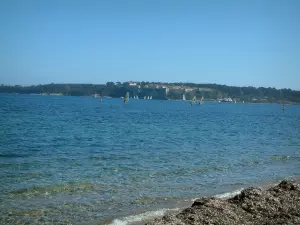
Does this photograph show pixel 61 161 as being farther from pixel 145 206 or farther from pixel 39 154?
pixel 145 206

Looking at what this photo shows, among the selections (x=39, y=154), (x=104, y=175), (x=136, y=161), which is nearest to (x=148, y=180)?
(x=104, y=175)

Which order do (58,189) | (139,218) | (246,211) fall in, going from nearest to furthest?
(246,211)
(139,218)
(58,189)

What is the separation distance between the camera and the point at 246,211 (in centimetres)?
1241

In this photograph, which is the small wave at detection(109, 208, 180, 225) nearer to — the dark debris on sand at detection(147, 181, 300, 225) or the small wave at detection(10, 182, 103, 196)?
the dark debris on sand at detection(147, 181, 300, 225)

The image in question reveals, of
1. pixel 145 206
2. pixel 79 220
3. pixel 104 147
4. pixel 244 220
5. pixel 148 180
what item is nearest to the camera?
pixel 244 220

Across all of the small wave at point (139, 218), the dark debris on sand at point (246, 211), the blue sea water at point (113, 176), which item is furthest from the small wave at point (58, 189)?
the dark debris on sand at point (246, 211)

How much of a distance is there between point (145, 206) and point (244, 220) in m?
4.41

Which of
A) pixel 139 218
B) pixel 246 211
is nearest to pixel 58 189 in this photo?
pixel 139 218

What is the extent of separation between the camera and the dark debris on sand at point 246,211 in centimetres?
1123

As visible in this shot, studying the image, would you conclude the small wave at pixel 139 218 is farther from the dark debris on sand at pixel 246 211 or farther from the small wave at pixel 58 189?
the small wave at pixel 58 189

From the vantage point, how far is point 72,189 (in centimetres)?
1634

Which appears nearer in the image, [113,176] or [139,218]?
[139,218]

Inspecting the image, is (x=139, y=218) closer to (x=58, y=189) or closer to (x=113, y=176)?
(x=58, y=189)

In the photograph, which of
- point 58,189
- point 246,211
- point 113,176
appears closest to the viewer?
point 246,211
